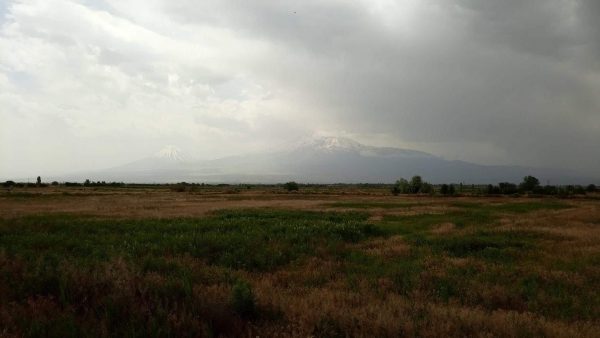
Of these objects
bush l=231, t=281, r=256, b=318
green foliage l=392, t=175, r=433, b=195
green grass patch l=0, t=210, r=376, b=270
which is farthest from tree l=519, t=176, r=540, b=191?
bush l=231, t=281, r=256, b=318

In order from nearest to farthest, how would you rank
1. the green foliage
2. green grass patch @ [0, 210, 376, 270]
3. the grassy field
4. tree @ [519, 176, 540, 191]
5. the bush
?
the grassy field < the bush < green grass patch @ [0, 210, 376, 270] < the green foliage < tree @ [519, 176, 540, 191]

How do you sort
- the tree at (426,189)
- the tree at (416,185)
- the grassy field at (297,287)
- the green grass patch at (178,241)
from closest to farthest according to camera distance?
the grassy field at (297,287)
the green grass patch at (178,241)
the tree at (426,189)
the tree at (416,185)


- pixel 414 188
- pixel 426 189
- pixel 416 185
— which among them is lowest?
pixel 426 189

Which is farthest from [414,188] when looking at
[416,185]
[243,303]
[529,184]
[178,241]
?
[243,303]

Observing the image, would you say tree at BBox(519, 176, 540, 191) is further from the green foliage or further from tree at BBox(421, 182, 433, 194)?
the green foliage

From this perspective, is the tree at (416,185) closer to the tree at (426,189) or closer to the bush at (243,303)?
the tree at (426,189)

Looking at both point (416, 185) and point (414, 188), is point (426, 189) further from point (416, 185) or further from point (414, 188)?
point (416, 185)

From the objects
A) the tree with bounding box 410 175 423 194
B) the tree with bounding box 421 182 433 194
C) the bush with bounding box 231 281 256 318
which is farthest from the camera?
the tree with bounding box 410 175 423 194

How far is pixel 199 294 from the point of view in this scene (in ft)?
25.2

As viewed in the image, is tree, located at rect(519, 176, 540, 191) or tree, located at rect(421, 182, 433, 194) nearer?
tree, located at rect(421, 182, 433, 194)

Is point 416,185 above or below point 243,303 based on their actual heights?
above

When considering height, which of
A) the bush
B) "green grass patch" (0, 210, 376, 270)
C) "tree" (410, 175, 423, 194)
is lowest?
"green grass patch" (0, 210, 376, 270)

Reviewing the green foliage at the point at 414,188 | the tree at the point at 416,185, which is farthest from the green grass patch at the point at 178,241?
the tree at the point at 416,185

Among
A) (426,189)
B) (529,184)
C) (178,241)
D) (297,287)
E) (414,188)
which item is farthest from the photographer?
(529,184)
